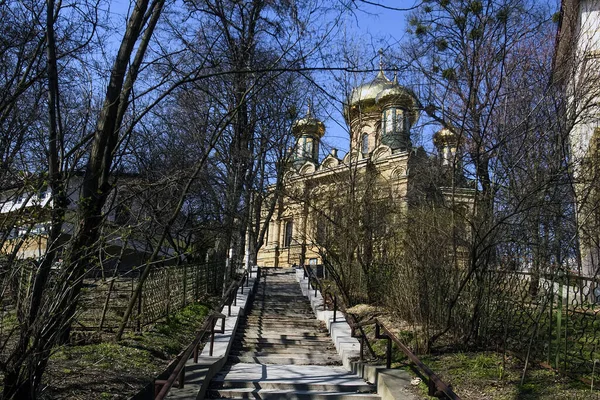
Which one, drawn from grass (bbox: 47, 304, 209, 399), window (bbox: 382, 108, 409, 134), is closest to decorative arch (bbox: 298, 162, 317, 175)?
window (bbox: 382, 108, 409, 134)

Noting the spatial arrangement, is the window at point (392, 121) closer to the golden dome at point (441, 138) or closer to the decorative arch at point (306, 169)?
the golden dome at point (441, 138)

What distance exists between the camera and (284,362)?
8.94 metres

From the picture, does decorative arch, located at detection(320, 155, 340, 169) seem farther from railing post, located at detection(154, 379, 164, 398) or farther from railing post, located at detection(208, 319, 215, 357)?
railing post, located at detection(154, 379, 164, 398)

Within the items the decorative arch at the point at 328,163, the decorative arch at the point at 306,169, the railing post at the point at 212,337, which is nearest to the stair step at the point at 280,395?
the railing post at the point at 212,337

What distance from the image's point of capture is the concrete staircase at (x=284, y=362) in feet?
22.8

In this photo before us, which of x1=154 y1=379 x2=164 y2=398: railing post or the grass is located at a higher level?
x1=154 y1=379 x2=164 y2=398: railing post

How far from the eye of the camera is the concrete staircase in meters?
6.96

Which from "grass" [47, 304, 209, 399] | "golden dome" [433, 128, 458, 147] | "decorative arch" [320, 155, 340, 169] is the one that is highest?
"decorative arch" [320, 155, 340, 169]

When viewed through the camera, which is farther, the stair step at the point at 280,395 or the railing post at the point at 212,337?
the railing post at the point at 212,337

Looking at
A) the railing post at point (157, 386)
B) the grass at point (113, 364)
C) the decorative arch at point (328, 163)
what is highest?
the decorative arch at point (328, 163)

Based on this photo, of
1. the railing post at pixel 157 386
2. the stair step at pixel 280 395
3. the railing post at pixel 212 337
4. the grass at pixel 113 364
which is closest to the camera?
the railing post at pixel 157 386

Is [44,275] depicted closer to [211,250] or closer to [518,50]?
[518,50]

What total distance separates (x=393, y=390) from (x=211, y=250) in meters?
13.8

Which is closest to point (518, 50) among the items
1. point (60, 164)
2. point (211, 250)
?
point (60, 164)
